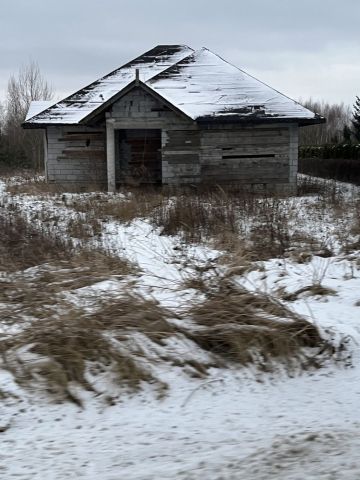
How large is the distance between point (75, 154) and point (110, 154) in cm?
240

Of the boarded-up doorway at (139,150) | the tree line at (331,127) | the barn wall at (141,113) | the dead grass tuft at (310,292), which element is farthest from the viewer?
the tree line at (331,127)

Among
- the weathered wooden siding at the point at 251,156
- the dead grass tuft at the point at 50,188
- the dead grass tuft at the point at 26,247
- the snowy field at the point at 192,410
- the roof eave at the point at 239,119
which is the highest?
the roof eave at the point at 239,119

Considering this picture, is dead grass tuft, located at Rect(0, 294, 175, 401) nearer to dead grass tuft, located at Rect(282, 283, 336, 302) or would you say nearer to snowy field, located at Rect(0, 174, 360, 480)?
snowy field, located at Rect(0, 174, 360, 480)

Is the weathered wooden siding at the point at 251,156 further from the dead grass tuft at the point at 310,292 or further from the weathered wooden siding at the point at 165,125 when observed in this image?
the dead grass tuft at the point at 310,292

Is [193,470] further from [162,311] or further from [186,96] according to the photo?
[186,96]

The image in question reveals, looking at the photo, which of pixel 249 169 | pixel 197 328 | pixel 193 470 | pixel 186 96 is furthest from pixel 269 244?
pixel 186 96

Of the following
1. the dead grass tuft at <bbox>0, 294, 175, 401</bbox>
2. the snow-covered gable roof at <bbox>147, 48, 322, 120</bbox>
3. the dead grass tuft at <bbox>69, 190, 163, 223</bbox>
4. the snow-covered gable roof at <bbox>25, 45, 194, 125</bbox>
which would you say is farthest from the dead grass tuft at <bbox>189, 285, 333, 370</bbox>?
the snow-covered gable roof at <bbox>25, 45, 194, 125</bbox>

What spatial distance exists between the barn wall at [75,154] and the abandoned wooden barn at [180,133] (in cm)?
4

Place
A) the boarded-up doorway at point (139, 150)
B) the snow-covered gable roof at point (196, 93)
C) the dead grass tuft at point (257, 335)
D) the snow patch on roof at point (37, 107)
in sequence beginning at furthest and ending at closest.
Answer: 1. the snow patch on roof at point (37, 107)
2. the boarded-up doorway at point (139, 150)
3. the snow-covered gable roof at point (196, 93)
4. the dead grass tuft at point (257, 335)

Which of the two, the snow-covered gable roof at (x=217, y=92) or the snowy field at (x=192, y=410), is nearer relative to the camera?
the snowy field at (x=192, y=410)

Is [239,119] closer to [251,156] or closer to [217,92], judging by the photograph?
[251,156]

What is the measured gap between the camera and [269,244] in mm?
8992

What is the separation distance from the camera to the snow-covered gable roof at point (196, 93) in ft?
61.2

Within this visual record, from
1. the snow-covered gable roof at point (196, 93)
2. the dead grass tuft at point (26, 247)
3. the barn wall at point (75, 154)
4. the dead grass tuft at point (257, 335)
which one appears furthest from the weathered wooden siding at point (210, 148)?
the dead grass tuft at point (257, 335)
